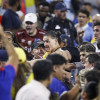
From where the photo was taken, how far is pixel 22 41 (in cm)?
1101

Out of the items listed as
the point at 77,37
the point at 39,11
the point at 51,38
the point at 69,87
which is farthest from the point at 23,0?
the point at 69,87

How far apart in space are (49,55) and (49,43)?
7.84 ft

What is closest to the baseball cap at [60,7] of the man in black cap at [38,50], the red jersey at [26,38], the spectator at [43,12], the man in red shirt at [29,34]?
the spectator at [43,12]

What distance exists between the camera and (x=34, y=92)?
592cm

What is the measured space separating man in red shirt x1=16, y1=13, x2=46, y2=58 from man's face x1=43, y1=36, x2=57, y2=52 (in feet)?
4.14

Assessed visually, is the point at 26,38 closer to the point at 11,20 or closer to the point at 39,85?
the point at 11,20

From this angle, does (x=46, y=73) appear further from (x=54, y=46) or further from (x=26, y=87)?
(x=54, y=46)

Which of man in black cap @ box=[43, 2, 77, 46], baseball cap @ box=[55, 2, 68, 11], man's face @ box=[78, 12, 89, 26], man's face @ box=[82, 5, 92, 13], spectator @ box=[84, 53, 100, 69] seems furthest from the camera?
man's face @ box=[82, 5, 92, 13]

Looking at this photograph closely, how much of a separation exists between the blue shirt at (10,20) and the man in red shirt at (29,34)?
0.79 ft

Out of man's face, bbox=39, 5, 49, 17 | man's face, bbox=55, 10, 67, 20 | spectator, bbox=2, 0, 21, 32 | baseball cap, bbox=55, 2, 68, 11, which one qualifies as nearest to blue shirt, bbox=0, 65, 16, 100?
spectator, bbox=2, 0, 21, 32

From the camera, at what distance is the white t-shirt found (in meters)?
5.90

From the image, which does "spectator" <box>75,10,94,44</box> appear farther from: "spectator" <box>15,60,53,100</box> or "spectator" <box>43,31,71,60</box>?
"spectator" <box>15,60,53,100</box>

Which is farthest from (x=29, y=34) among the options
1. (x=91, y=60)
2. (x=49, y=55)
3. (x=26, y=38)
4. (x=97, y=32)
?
(x=49, y=55)

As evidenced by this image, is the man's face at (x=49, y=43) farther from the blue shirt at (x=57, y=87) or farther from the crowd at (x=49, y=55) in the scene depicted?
the blue shirt at (x=57, y=87)
